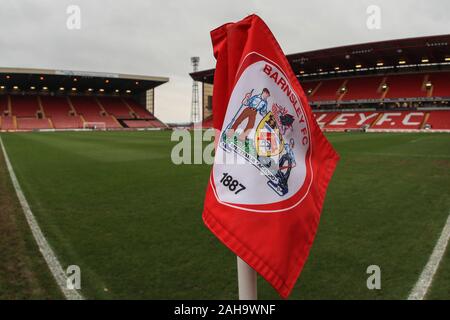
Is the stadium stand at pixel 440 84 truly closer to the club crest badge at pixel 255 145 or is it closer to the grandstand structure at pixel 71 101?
the grandstand structure at pixel 71 101

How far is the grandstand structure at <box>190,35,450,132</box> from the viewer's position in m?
38.8

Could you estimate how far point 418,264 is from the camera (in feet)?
10.6

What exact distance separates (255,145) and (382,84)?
53.9 meters

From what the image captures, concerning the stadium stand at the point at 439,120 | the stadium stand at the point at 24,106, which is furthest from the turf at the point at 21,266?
the stadium stand at the point at 24,106

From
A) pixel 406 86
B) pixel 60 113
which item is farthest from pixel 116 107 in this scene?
pixel 406 86

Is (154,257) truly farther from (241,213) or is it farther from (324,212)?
(324,212)

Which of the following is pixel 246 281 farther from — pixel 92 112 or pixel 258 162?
pixel 92 112

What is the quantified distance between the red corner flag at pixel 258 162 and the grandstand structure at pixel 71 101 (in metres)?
53.1

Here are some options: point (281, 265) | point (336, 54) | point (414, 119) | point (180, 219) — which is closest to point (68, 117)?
point (336, 54)

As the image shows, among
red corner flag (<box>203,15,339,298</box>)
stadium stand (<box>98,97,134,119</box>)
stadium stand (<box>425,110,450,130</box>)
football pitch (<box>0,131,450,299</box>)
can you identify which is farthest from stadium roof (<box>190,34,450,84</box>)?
red corner flag (<box>203,15,339,298</box>)

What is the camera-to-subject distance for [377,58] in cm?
4344

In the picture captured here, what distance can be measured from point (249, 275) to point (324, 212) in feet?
13.1

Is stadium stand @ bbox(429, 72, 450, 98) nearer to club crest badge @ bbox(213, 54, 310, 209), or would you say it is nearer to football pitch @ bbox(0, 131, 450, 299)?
football pitch @ bbox(0, 131, 450, 299)

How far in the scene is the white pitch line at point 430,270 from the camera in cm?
264
